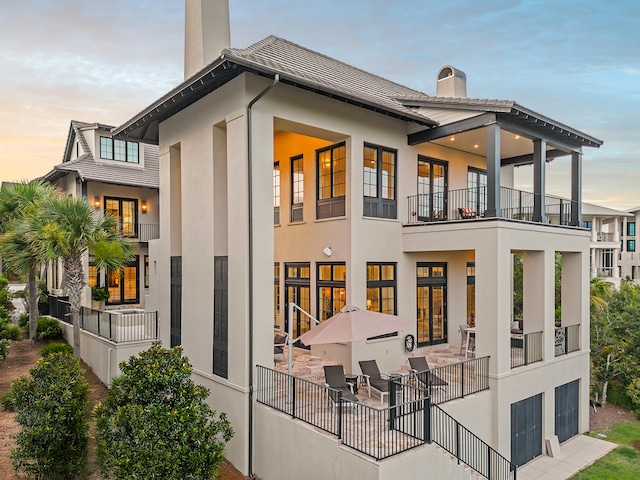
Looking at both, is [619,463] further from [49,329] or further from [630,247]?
[630,247]

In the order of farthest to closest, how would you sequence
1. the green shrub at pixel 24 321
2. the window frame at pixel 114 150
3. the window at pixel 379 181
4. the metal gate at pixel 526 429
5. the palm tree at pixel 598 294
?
the window frame at pixel 114 150
the palm tree at pixel 598 294
the green shrub at pixel 24 321
the window at pixel 379 181
the metal gate at pixel 526 429

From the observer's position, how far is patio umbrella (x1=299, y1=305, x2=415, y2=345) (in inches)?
350

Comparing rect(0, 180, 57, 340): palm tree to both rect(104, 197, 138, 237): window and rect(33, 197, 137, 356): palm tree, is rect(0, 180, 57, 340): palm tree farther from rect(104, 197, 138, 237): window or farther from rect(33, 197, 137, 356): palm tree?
rect(104, 197, 138, 237): window

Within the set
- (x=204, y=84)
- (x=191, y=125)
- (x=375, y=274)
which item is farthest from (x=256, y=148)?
(x=375, y=274)

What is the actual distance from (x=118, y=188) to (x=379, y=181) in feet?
47.2

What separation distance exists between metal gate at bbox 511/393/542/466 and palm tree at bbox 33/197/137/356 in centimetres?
1286

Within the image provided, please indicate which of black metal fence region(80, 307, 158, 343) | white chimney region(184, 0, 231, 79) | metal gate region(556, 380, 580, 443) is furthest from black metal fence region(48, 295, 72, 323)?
metal gate region(556, 380, 580, 443)

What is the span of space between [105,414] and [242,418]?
129 inches

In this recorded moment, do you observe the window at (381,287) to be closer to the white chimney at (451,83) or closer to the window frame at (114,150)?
the white chimney at (451,83)

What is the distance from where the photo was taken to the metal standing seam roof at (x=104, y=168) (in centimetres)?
1930

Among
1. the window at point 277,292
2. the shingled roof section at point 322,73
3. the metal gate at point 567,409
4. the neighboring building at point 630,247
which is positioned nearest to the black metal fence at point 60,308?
the window at point 277,292

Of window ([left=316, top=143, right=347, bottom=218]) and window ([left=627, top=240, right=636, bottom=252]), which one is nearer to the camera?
window ([left=316, top=143, right=347, bottom=218])

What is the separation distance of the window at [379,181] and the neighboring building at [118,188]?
12257 millimetres

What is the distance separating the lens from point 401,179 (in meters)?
13.5
